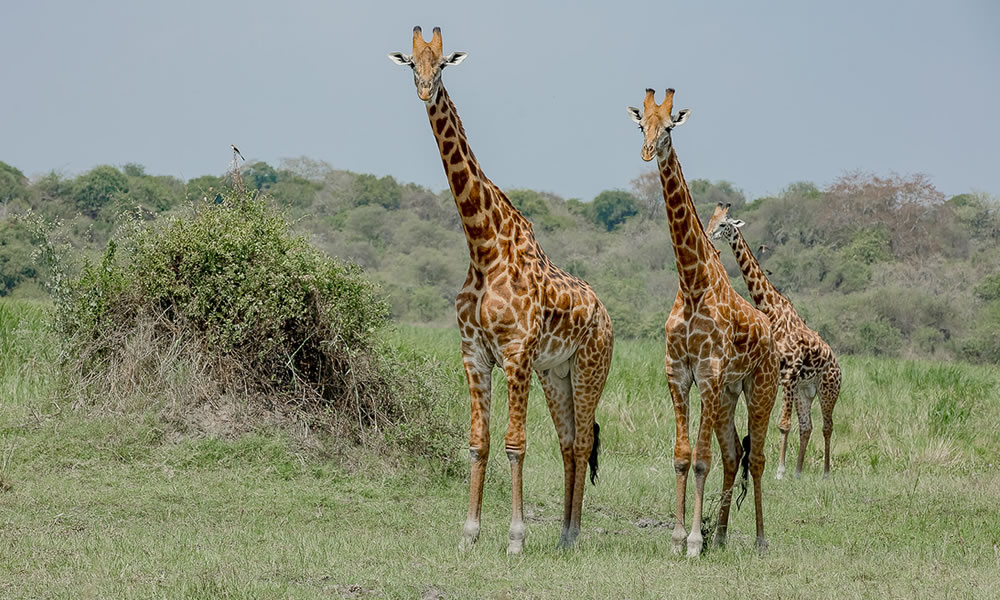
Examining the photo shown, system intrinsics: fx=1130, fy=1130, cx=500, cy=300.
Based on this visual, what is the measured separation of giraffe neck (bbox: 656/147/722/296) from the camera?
7.73 m

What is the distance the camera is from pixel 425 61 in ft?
24.4

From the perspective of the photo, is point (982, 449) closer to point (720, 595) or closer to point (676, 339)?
point (676, 339)

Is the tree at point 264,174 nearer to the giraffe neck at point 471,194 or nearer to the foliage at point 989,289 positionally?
the foliage at point 989,289

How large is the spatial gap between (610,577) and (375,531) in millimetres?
2474

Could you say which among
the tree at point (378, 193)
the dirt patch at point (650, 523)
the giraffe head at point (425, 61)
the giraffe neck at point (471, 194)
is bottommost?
the dirt patch at point (650, 523)

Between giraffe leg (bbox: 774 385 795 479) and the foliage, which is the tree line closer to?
the foliage

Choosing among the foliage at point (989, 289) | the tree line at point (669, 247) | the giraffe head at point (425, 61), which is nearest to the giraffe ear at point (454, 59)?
the giraffe head at point (425, 61)

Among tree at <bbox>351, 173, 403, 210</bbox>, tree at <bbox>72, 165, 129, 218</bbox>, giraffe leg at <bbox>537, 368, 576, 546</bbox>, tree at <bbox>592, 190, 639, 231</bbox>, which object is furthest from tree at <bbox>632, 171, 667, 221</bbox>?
giraffe leg at <bbox>537, 368, 576, 546</bbox>

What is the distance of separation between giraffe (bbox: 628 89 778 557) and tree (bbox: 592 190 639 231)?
50429 mm

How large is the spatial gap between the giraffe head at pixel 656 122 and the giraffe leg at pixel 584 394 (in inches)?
56.2

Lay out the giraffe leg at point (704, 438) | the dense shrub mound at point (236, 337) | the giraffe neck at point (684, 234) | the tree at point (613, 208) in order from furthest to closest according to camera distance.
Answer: the tree at point (613, 208), the dense shrub mound at point (236, 337), the giraffe neck at point (684, 234), the giraffe leg at point (704, 438)

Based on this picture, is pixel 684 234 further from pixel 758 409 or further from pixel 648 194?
pixel 648 194

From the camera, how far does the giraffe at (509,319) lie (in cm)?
747

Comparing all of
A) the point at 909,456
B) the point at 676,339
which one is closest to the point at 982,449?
the point at 909,456
